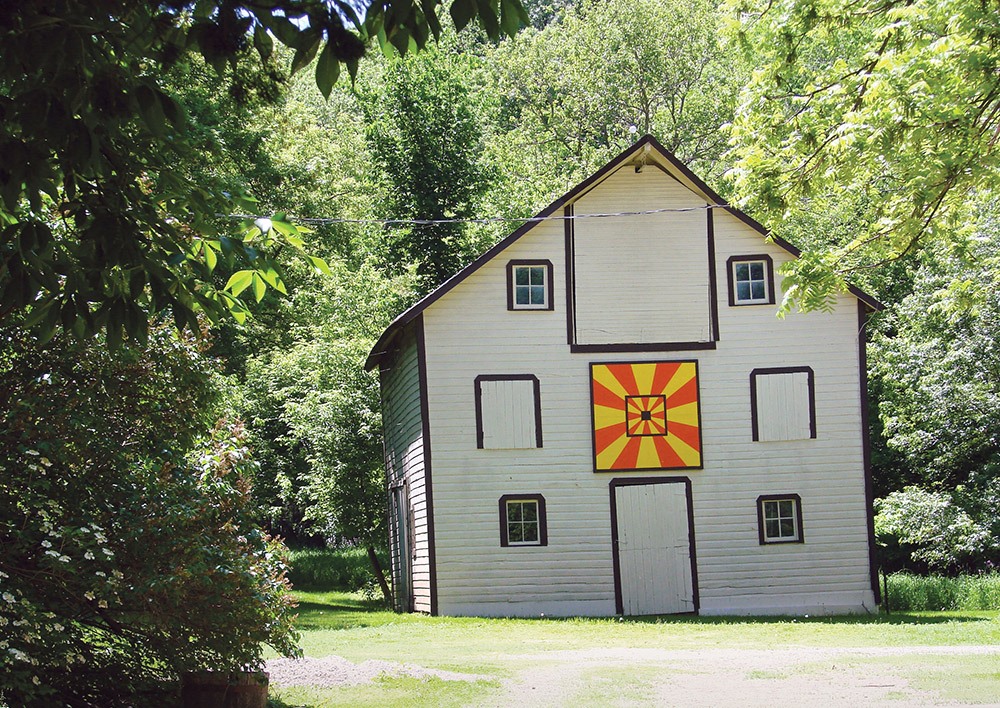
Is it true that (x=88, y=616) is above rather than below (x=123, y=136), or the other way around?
below

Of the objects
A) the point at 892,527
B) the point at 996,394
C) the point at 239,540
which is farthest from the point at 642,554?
the point at 239,540

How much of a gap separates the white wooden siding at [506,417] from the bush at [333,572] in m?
14.6

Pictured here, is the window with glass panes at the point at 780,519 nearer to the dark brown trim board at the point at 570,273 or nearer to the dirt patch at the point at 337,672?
the dark brown trim board at the point at 570,273

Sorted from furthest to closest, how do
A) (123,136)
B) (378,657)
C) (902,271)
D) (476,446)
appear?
(902,271)
(476,446)
(378,657)
(123,136)

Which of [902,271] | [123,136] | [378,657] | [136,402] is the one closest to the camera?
[123,136]

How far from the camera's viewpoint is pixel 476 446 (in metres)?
23.8

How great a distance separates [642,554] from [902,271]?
19436 millimetres

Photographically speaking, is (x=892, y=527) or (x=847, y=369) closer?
(x=847, y=369)

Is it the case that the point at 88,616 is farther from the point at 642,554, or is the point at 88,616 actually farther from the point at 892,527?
the point at 892,527

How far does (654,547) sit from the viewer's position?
23844mm

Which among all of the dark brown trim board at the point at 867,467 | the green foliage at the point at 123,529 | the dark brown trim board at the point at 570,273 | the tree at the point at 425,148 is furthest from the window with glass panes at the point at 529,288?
the tree at the point at 425,148

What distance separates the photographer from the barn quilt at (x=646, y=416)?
2395cm

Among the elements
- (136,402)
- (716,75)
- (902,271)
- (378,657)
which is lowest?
(378,657)

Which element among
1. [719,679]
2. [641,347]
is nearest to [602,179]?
[641,347]
